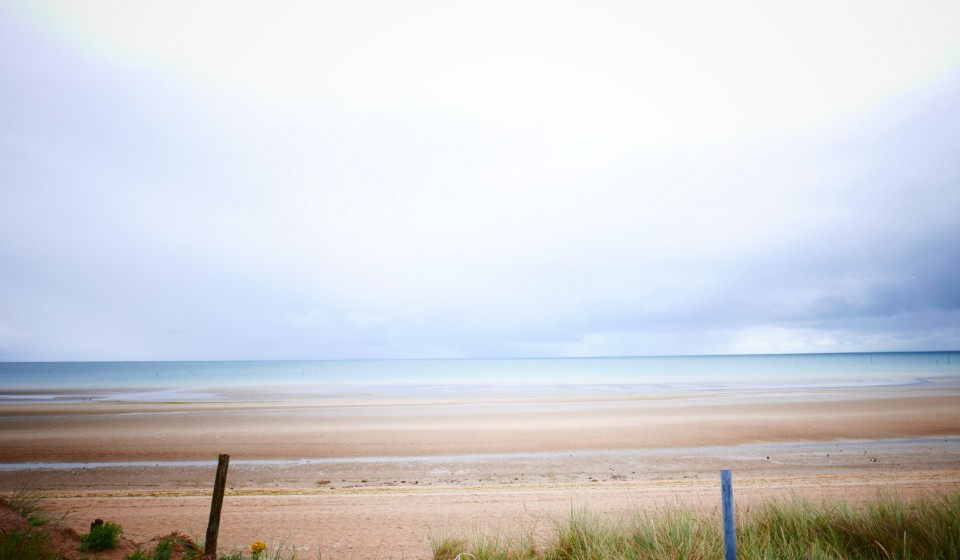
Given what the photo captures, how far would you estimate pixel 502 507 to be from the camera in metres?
10.9

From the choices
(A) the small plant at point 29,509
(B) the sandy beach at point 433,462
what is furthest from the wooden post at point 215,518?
(A) the small plant at point 29,509

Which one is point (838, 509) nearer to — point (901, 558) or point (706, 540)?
point (901, 558)

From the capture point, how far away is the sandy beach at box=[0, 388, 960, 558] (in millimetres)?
10180

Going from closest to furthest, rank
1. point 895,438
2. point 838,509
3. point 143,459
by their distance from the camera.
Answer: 1. point 838,509
2. point 143,459
3. point 895,438

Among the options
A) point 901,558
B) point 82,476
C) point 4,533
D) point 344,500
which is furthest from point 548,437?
point 4,533

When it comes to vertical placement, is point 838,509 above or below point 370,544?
above

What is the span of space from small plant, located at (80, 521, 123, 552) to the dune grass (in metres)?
4.96

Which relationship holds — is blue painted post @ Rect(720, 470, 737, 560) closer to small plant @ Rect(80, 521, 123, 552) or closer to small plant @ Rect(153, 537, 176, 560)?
small plant @ Rect(153, 537, 176, 560)

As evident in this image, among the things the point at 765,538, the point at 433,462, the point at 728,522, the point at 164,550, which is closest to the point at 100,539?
the point at 164,550

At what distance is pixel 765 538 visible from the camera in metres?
7.58

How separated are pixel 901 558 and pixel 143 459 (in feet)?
70.4

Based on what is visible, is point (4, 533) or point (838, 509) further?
point (838, 509)

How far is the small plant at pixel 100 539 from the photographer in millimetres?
7184

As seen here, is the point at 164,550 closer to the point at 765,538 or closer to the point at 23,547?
the point at 23,547
